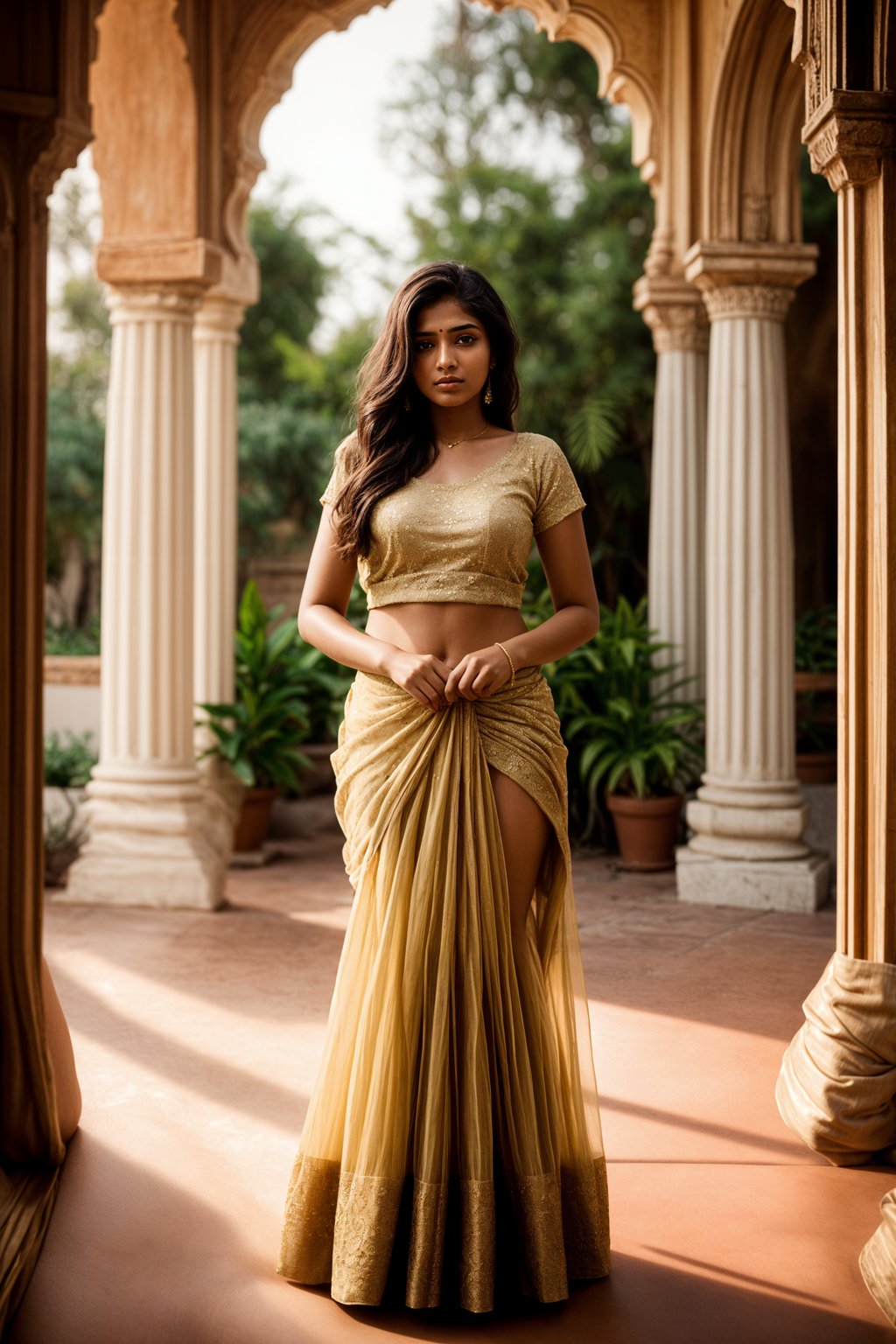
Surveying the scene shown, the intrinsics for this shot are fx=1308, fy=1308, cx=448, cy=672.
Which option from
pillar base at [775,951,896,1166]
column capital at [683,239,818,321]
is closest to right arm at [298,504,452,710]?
pillar base at [775,951,896,1166]

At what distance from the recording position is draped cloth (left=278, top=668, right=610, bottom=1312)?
241cm

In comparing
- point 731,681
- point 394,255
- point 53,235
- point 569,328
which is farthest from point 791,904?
point 53,235

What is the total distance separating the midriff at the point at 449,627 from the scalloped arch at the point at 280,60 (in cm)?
461

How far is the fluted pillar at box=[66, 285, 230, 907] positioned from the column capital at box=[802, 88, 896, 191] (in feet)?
12.5

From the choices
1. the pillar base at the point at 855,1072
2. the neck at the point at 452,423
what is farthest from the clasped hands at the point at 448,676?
the pillar base at the point at 855,1072

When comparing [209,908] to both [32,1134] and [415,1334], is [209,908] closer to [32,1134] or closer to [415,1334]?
[32,1134]

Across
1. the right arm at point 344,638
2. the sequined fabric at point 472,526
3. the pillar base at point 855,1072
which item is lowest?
the pillar base at point 855,1072

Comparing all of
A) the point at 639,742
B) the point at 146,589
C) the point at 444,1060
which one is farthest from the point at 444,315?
the point at 639,742

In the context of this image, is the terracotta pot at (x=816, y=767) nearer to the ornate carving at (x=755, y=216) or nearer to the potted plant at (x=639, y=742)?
the potted plant at (x=639, y=742)

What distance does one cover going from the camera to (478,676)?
2467mm

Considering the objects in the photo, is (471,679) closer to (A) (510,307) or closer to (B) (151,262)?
(B) (151,262)

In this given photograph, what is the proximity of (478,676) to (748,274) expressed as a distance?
4.63m

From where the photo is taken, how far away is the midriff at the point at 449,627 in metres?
2.60

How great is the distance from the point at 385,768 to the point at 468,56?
1544cm
